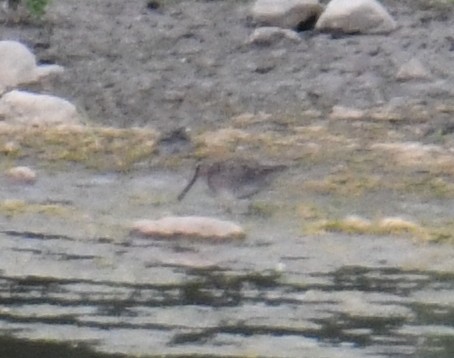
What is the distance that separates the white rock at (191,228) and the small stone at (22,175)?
4.56 feet

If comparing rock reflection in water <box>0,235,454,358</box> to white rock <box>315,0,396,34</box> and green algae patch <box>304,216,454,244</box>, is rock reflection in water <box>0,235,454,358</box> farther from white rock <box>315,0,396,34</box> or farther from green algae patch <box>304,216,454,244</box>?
white rock <box>315,0,396,34</box>

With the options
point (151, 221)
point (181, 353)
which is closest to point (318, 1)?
point (151, 221)

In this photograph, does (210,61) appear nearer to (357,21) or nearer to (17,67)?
(357,21)

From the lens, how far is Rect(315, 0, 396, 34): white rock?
12.7 meters

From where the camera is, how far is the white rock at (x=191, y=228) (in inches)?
327

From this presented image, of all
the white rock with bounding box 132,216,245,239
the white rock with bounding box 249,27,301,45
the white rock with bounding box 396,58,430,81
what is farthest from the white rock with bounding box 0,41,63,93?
the white rock with bounding box 132,216,245,239

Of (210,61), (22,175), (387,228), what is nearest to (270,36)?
(210,61)

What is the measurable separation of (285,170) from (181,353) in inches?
142

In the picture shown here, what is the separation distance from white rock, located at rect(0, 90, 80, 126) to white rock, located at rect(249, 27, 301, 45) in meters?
2.12

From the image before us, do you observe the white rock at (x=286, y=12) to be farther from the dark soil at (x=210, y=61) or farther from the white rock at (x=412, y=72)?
the white rock at (x=412, y=72)

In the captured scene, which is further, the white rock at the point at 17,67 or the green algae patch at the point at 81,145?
the white rock at the point at 17,67

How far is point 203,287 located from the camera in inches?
294

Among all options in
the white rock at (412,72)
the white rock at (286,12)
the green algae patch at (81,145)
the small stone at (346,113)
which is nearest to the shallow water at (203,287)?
the green algae patch at (81,145)

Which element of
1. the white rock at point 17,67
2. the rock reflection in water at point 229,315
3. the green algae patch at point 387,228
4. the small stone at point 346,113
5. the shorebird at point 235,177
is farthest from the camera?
the white rock at point 17,67
